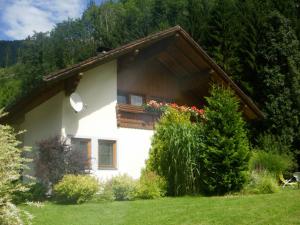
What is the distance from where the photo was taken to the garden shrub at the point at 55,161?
47.1 feet

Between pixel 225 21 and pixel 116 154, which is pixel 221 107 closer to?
pixel 116 154

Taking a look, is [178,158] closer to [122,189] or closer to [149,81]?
[122,189]

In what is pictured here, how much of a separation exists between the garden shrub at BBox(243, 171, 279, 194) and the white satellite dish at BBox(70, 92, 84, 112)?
626cm

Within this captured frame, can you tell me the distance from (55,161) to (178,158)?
4.11 meters

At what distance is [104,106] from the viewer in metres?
17.0

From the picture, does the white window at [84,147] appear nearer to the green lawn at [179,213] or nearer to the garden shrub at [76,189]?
the garden shrub at [76,189]

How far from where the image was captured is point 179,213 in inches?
401

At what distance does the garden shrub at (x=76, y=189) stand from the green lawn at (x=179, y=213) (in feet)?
2.60

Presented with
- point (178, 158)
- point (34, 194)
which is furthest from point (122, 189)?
point (34, 194)

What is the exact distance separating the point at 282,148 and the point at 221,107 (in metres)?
8.83

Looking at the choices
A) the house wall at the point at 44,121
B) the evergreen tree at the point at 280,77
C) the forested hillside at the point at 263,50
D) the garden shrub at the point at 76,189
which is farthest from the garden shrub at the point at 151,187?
the evergreen tree at the point at 280,77

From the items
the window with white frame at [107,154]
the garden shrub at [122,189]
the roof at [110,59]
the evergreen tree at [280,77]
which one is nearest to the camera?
the garden shrub at [122,189]

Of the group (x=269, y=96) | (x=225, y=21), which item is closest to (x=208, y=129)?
(x=269, y=96)

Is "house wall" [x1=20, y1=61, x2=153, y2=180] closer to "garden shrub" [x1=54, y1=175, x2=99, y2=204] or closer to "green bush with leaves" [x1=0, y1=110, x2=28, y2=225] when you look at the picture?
"garden shrub" [x1=54, y1=175, x2=99, y2=204]
